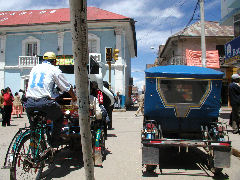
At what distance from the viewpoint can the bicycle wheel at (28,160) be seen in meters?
3.35

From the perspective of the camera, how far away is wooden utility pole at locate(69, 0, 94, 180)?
4.52 ft

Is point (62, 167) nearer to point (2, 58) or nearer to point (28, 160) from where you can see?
point (28, 160)

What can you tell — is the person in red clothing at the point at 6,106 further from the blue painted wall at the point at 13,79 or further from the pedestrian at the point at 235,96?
the blue painted wall at the point at 13,79

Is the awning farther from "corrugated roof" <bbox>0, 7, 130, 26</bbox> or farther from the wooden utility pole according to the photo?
the wooden utility pole

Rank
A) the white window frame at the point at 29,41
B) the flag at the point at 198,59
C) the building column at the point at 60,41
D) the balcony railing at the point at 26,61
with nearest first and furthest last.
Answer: the flag at the point at 198,59, the building column at the point at 60,41, the balcony railing at the point at 26,61, the white window frame at the point at 29,41

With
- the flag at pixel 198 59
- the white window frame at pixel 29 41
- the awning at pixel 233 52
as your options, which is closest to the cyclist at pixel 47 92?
the awning at pixel 233 52

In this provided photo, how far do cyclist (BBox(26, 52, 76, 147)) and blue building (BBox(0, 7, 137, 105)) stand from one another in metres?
17.3

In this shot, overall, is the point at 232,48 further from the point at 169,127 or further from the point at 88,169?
the point at 88,169

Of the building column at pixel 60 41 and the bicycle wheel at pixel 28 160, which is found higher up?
the building column at pixel 60 41

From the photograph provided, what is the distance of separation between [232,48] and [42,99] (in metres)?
12.4

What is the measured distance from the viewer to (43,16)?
24562 mm

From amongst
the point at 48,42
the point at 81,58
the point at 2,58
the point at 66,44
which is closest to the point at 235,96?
the point at 81,58

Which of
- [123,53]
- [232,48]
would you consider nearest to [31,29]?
[123,53]

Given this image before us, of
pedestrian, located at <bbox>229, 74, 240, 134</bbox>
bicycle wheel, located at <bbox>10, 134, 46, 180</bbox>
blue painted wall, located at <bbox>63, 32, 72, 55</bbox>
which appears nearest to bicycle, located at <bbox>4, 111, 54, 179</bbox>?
bicycle wheel, located at <bbox>10, 134, 46, 180</bbox>
